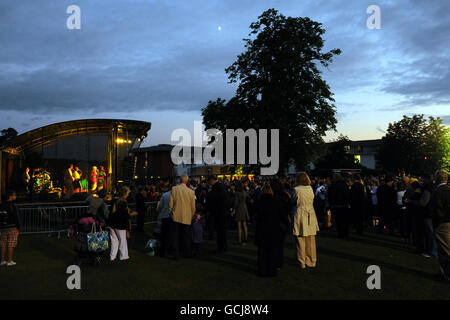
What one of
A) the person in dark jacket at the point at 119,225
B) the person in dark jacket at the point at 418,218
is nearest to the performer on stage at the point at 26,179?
the person in dark jacket at the point at 119,225

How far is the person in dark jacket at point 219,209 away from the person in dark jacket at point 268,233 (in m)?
2.40

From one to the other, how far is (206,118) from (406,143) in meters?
41.7

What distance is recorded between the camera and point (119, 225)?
8570 millimetres

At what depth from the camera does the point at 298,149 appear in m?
27.5

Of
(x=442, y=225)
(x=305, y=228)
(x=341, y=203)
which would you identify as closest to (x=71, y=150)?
(x=341, y=203)

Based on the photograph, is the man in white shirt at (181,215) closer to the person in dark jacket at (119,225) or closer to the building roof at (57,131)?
the person in dark jacket at (119,225)

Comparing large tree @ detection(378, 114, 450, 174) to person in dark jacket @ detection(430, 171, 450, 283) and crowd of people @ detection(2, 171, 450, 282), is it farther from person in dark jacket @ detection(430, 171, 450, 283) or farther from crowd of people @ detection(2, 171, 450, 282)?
person in dark jacket @ detection(430, 171, 450, 283)

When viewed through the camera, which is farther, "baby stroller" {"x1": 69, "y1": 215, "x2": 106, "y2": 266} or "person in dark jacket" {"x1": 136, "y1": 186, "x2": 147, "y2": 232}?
"person in dark jacket" {"x1": 136, "y1": 186, "x2": 147, "y2": 232}

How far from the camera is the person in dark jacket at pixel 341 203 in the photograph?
11.5 m

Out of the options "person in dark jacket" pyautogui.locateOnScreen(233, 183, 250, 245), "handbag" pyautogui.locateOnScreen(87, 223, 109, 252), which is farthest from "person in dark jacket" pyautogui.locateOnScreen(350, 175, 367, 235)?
"handbag" pyautogui.locateOnScreen(87, 223, 109, 252)

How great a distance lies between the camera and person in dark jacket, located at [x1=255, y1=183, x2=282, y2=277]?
705 cm

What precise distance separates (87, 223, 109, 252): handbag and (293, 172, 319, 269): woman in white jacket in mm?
4257
